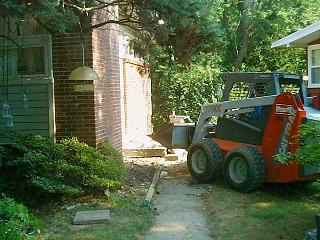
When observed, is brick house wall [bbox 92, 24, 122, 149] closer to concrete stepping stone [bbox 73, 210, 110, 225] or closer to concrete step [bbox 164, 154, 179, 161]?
concrete step [bbox 164, 154, 179, 161]

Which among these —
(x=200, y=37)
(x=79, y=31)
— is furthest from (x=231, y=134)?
(x=79, y=31)

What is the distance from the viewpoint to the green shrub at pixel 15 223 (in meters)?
5.32

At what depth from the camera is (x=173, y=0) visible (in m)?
7.83

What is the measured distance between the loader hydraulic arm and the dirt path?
108 centimetres

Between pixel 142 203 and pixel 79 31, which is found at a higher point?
pixel 79 31

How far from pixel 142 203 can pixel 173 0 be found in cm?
341

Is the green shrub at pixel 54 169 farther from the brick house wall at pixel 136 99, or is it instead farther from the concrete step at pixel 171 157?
the brick house wall at pixel 136 99

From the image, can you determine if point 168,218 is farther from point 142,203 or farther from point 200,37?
point 200,37

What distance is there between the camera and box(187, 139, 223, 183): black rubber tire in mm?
9727

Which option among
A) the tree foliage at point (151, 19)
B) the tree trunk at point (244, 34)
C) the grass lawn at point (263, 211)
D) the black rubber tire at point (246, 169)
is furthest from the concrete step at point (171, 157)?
the tree trunk at point (244, 34)

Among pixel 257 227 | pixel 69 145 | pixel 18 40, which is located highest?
pixel 18 40

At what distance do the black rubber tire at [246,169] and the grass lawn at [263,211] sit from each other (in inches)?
6.7

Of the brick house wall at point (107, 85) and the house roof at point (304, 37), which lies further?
the house roof at point (304, 37)

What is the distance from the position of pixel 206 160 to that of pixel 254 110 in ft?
4.80
